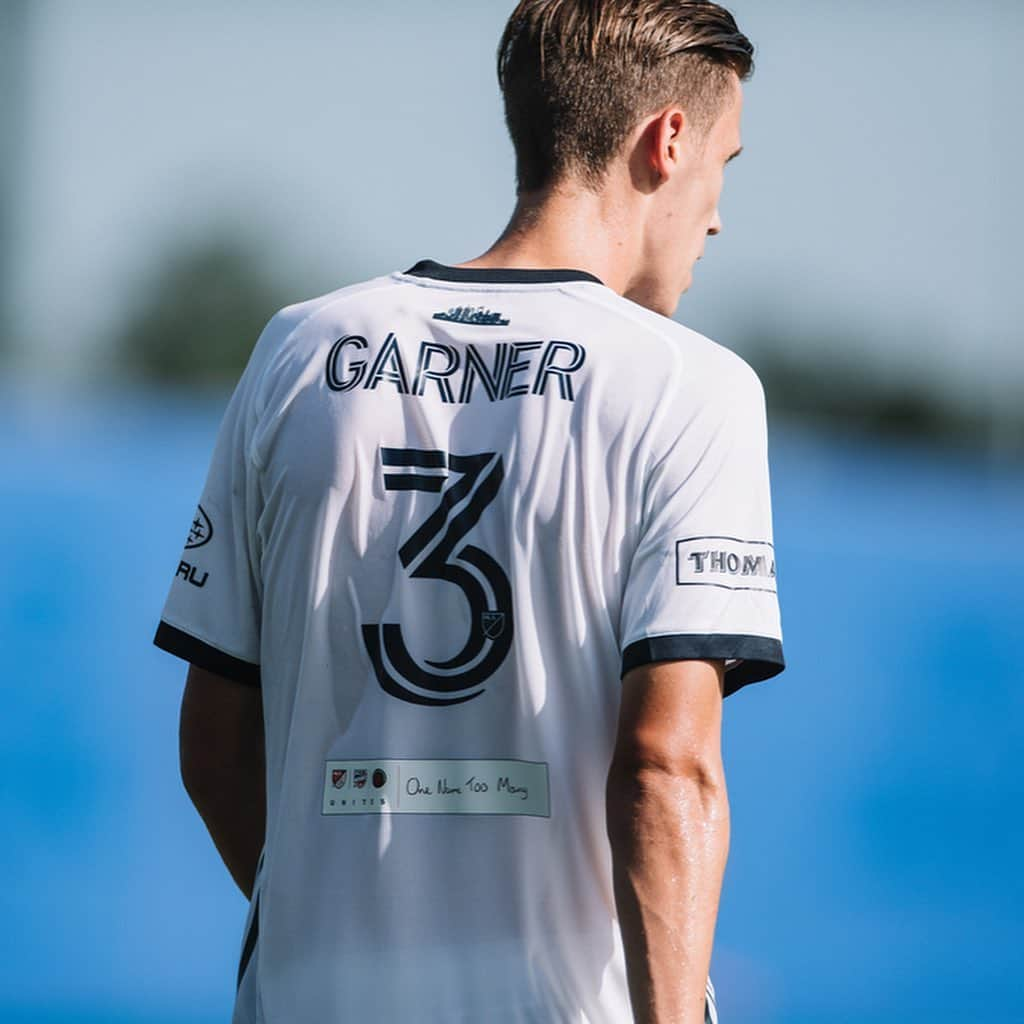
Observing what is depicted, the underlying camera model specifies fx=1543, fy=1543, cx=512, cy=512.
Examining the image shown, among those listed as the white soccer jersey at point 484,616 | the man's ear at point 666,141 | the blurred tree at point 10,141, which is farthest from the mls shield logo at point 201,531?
the blurred tree at point 10,141

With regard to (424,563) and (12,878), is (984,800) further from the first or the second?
(424,563)

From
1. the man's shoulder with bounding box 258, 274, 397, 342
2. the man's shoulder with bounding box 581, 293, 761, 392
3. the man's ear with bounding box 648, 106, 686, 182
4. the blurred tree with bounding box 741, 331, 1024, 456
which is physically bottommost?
the man's shoulder with bounding box 581, 293, 761, 392

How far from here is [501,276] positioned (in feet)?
4.92

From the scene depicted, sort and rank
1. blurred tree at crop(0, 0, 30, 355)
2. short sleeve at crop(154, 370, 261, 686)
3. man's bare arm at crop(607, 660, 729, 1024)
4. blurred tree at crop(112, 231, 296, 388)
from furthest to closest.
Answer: blurred tree at crop(112, 231, 296, 388) < blurred tree at crop(0, 0, 30, 355) < short sleeve at crop(154, 370, 261, 686) < man's bare arm at crop(607, 660, 729, 1024)

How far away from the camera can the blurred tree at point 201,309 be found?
50.5 feet

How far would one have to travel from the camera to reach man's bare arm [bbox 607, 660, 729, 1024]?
1318 mm

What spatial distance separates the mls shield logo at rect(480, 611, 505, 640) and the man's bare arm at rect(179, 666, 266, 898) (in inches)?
12.1

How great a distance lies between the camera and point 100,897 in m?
4.68

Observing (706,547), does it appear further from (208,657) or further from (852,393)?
(852,393)

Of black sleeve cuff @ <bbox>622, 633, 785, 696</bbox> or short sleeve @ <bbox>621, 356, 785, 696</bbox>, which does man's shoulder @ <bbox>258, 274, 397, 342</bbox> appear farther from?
black sleeve cuff @ <bbox>622, 633, 785, 696</bbox>

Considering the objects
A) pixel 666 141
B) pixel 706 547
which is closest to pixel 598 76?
pixel 666 141

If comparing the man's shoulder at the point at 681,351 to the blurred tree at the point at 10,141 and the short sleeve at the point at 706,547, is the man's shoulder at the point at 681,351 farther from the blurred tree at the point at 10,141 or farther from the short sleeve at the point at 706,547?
the blurred tree at the point at 10,141

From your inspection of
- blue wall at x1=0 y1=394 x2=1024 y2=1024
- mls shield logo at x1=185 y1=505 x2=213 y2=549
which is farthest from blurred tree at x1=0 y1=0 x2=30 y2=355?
mls shield logo at x1=185 y1=505 x2=213 y2=549

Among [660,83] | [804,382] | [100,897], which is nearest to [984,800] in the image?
[100,897]
